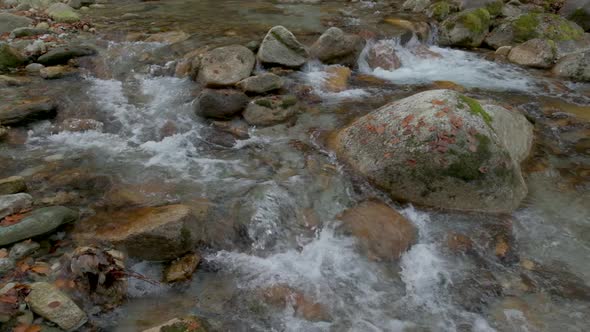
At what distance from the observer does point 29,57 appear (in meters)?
9.96

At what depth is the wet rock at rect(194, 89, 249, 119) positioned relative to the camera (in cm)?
789

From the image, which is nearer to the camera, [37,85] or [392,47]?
[37,85]

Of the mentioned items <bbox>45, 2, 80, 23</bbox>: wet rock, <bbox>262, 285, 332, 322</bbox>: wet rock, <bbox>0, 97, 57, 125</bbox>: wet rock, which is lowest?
<bbox>262, 285, 332, 322</bbox>: wet rock

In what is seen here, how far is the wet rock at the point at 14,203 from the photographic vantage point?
198 inches

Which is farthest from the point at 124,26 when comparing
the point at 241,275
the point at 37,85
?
the point at 241,275

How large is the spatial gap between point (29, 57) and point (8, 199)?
20.6ft

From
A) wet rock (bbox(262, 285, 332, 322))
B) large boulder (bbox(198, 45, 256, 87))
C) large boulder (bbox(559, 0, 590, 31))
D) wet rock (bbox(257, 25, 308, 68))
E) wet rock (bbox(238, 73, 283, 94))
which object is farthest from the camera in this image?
large boulder (bbox(559, 0, 590, 31))

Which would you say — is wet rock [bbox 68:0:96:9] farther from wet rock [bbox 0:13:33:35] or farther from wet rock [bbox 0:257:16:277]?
wet rock [bbox 0:257:16:277]

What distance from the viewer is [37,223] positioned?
A: 4.76 meters

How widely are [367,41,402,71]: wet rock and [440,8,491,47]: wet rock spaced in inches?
103

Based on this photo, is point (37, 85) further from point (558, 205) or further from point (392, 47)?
point (558, 205)

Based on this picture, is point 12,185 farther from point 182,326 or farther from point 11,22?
point 11,22

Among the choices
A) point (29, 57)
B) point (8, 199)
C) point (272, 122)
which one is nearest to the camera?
point (8, 199)

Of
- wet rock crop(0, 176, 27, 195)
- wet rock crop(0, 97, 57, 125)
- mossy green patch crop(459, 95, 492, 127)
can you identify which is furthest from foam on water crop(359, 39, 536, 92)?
wet rock crop(0, 176, 27, 195)
